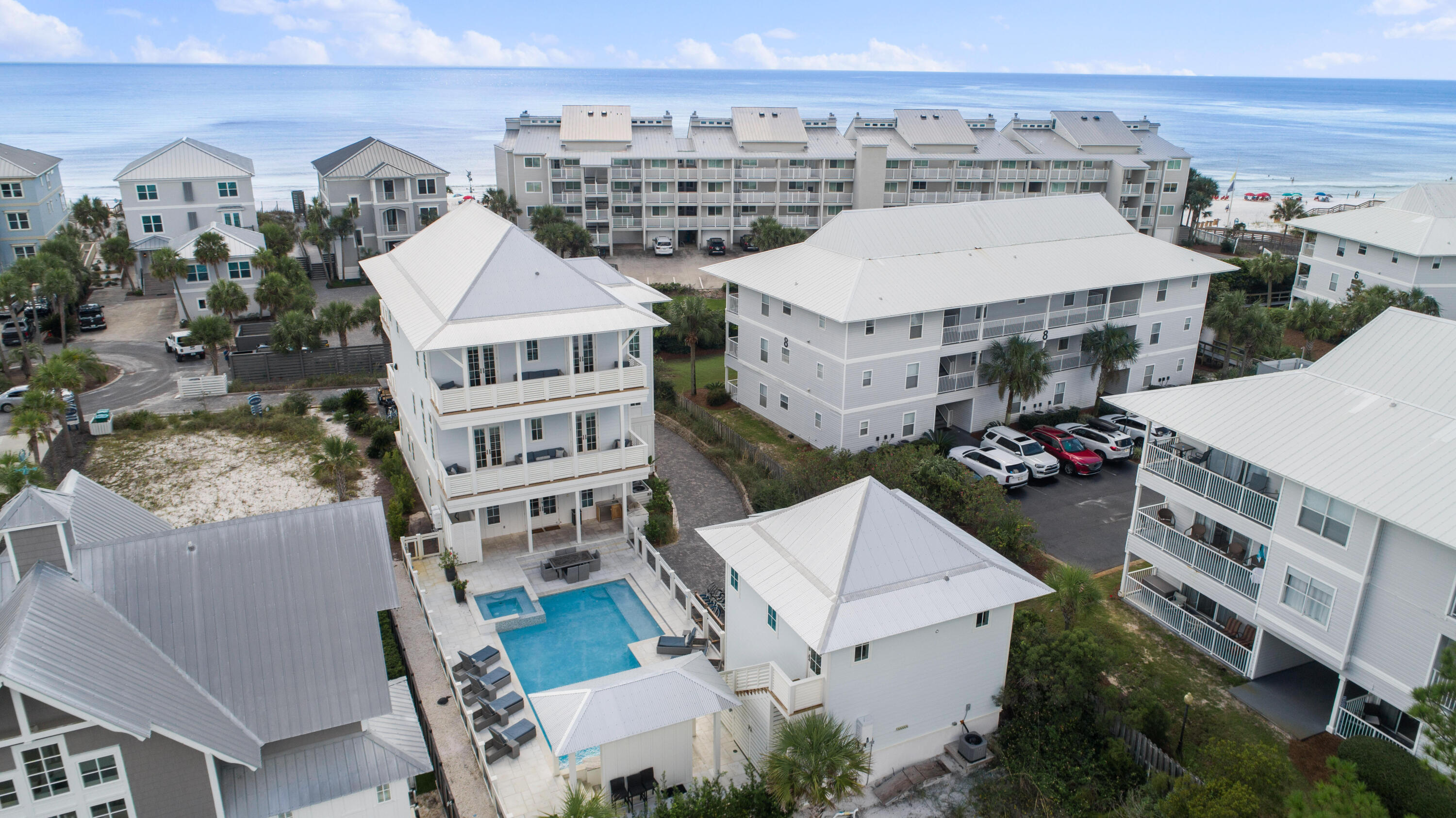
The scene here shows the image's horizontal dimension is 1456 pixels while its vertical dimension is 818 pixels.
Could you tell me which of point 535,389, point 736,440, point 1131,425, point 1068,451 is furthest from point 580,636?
point 1131,425

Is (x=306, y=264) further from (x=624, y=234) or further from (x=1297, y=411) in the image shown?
(x=1297, y=411)

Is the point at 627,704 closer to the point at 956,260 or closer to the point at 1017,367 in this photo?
the point at 1017,367

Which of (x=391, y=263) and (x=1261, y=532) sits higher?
(x=391, y=263)

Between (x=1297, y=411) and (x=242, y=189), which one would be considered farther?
(x=242, y=189)

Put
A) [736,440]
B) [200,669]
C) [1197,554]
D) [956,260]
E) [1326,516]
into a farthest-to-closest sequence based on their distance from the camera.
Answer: [956,260], [736,440], [1197,554], [1326,516], [200,669]

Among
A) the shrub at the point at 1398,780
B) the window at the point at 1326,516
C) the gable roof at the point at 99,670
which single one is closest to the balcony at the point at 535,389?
the gable roof at the point at 99,670

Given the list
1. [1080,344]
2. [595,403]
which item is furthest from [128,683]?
[1080,344]
